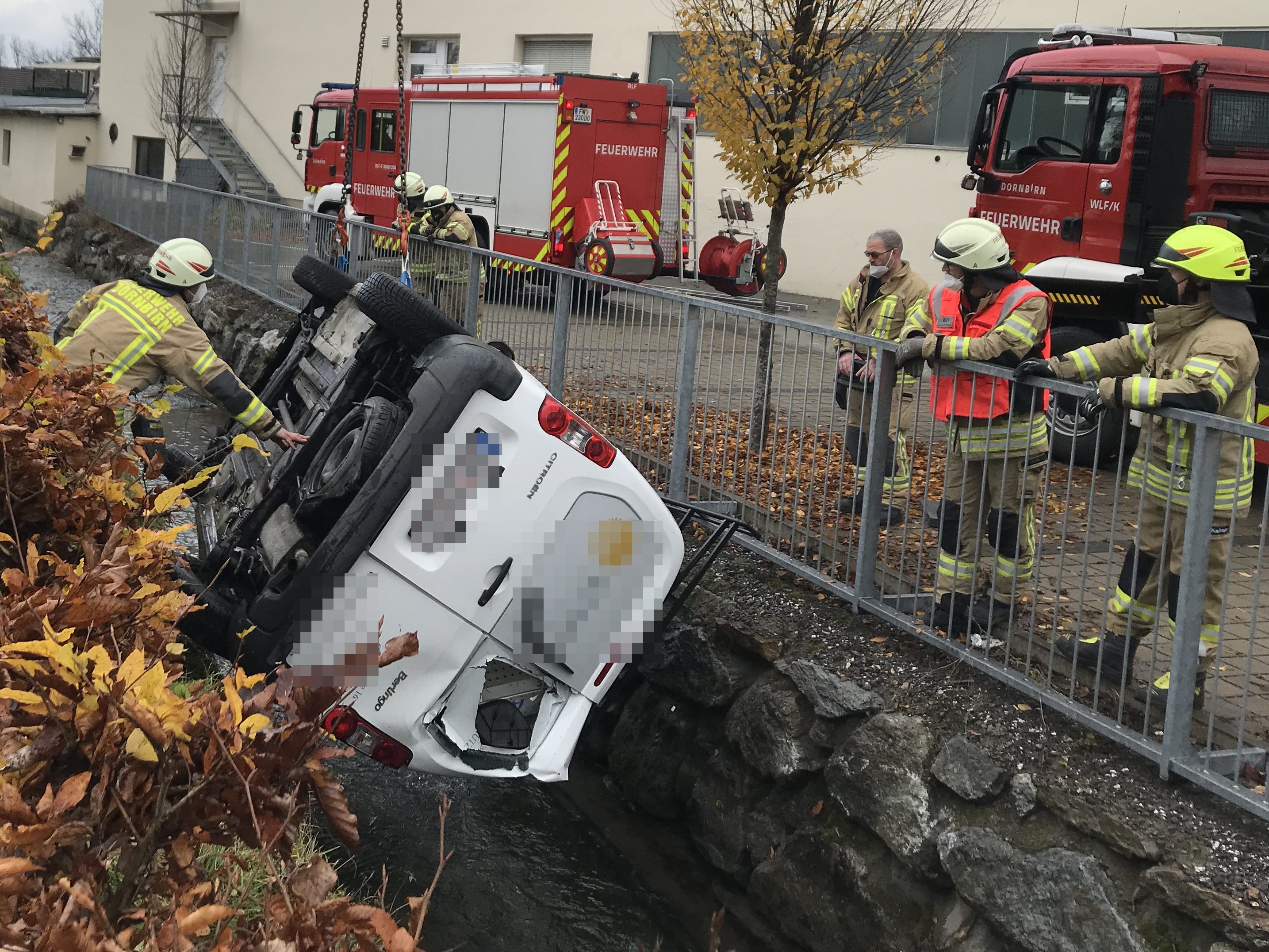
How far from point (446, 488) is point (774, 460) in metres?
2.17

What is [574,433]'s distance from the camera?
4.70 metres

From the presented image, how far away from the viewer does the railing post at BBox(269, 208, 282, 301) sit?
1423 cm

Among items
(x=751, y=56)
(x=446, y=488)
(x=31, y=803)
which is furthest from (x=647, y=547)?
(x=751, y=56)

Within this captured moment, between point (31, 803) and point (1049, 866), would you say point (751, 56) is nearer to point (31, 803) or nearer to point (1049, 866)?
point (1049, 866)

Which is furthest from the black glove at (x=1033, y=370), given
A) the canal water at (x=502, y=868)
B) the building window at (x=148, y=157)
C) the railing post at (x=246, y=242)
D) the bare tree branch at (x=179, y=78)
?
the building window at (x=148, y=157)

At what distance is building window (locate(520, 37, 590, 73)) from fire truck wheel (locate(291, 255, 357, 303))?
18378 mm

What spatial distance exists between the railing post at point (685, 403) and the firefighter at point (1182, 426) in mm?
2099

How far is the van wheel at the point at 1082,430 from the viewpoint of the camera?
4582 mm

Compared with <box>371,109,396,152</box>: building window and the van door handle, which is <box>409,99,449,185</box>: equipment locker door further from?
the van door handle

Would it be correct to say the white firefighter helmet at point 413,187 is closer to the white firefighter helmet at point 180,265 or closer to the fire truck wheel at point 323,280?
the white firefighter helmet at point 180,265

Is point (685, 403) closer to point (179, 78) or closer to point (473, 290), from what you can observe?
point (473, 290)

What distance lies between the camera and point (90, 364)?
4.37m

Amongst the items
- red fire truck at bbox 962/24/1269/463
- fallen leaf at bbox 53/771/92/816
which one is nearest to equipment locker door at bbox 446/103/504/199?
red fire truck at bbox 962/24/1269/463

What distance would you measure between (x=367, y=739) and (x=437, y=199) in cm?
759
